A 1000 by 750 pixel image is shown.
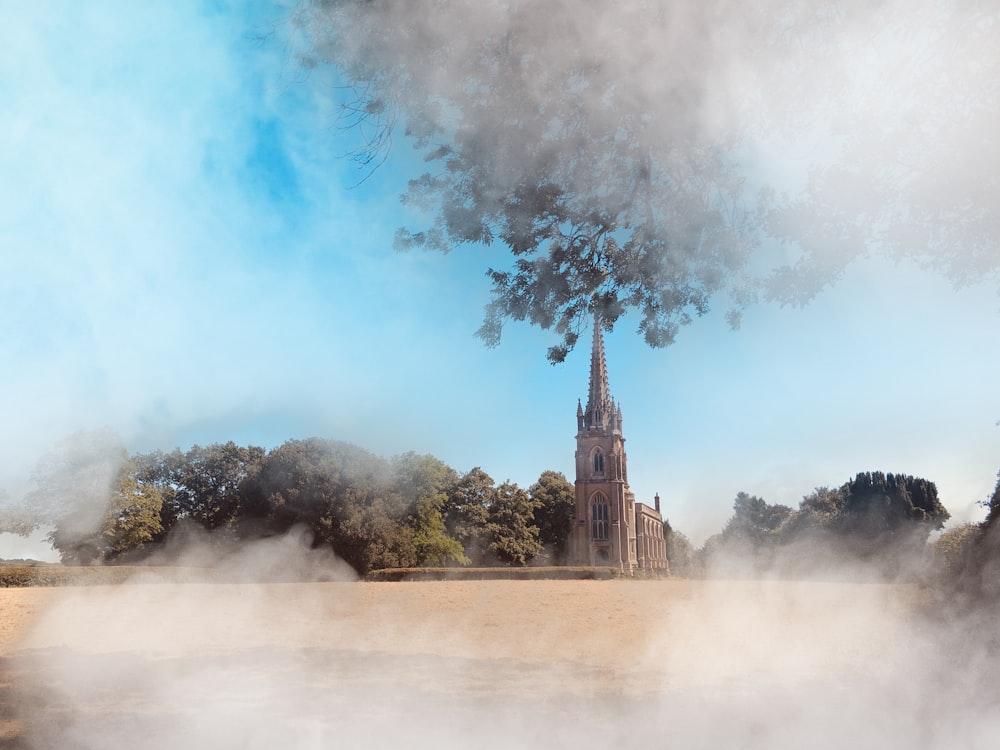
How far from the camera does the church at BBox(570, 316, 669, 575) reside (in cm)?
9281

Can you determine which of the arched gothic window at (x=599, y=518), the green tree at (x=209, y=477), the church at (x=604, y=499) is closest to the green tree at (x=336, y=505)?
the green tree at (x=209, y=477)

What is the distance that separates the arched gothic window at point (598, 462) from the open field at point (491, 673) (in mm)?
83347

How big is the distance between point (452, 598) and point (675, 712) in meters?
13.8

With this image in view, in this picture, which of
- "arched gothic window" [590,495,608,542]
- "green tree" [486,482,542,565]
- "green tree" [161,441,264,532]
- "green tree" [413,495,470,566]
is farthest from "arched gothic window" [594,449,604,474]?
"green tree" [161,441,264,532]

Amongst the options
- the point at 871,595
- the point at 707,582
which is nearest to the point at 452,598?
the point at 707,582

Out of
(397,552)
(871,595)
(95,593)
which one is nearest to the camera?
(871,595)

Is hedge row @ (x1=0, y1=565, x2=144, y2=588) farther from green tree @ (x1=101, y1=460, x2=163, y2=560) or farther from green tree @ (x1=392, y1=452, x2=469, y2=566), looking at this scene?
green tree @ (x1=392, y1=452, x2=469, y2=566)

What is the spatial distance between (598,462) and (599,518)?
9128mm

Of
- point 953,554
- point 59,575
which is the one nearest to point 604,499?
point 59,575

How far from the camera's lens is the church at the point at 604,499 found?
305 feet

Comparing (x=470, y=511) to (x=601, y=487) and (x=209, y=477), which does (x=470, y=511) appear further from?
(x=601, y=487)

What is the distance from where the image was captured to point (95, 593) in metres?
15.0

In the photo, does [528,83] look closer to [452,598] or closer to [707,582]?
[707,582]

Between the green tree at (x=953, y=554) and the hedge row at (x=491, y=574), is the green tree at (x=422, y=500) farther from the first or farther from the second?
the green tree at (x=953, y=554)
